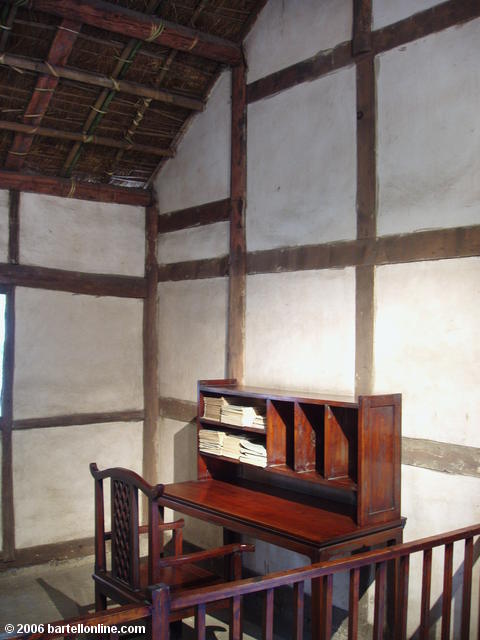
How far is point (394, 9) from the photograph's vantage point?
3.76m

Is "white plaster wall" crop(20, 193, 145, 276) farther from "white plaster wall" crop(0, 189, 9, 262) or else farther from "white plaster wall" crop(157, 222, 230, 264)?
"white plaster wall" crop(157, 222, 230, 264)

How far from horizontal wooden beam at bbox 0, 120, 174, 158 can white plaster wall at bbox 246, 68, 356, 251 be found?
108 centimetres

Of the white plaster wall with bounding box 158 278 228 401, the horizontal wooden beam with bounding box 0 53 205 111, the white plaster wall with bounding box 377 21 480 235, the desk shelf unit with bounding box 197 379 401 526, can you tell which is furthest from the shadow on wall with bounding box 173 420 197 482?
the horizontal wooden beam with bounding box 0 53 205 111

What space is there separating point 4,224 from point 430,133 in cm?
341

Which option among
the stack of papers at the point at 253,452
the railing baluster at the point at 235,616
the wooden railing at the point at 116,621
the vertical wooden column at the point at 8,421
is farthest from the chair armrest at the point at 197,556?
the vertical wooden column at the point at 8,421

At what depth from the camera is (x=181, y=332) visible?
5512mm

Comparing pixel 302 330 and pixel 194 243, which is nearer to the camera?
pixel 302 330

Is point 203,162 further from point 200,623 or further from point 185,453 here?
point 200,623

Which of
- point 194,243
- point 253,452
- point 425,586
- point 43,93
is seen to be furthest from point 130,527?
point 43,93

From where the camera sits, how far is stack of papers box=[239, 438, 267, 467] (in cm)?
394

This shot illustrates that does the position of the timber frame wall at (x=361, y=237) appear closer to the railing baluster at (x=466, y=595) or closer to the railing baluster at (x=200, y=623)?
the railing baluster at (x=466, y=595)

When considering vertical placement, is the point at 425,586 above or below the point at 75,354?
below

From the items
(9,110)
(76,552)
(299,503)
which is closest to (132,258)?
(9,110)

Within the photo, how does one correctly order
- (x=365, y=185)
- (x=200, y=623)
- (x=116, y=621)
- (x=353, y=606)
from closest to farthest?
1. (x=116, y=621)
2. (x=200, y=623)
3. (x=353, y=606)
4. (x=365, y=185)
